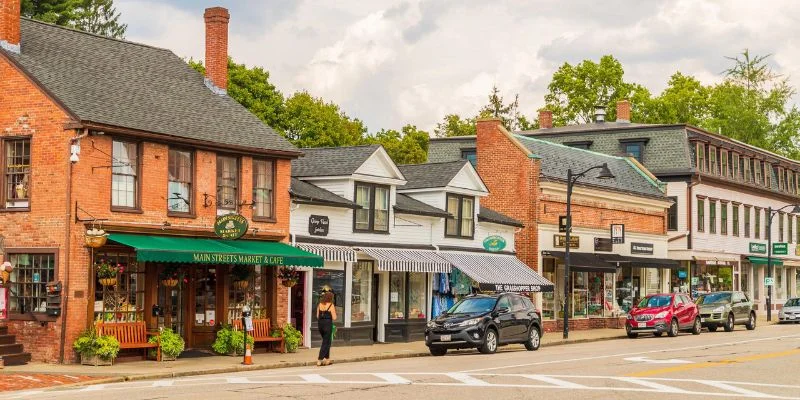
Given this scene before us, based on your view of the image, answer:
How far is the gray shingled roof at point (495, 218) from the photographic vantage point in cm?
4128

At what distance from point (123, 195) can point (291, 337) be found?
639 centimetres

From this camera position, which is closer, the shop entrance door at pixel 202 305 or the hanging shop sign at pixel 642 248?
the shop entrance door at pixel 202 305

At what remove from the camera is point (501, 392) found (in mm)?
18844

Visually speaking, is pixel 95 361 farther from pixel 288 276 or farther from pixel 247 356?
pixel 288 276

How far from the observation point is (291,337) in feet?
102

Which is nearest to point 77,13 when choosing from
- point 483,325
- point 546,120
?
point 546,120

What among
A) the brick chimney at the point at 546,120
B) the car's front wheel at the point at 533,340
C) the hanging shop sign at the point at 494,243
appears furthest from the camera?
the brick chimney at the point at 546,120

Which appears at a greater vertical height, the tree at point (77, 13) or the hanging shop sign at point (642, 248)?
the tree at point (77, 13)

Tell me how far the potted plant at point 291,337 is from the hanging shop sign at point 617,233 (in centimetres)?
2060

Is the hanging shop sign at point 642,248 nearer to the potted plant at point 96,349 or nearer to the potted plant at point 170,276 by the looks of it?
the potted plant at point 170,276

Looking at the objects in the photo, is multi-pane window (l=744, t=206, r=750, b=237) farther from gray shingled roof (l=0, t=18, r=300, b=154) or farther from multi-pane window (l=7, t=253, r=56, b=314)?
multi-pane window (l=7, t=253, r=56, b=314)

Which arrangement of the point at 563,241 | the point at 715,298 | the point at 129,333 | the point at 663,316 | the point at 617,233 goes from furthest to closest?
the point at 715,298
the point at 617,233
the point at 563,241
the point at 663,316
the point at 129,333

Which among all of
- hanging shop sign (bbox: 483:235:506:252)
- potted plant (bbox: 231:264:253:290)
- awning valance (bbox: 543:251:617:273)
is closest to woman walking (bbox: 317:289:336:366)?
potted plant (bbox: 231:264:253:290)

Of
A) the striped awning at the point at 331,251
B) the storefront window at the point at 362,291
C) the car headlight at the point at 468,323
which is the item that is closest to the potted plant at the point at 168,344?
the striped awning at the point at 331,251
